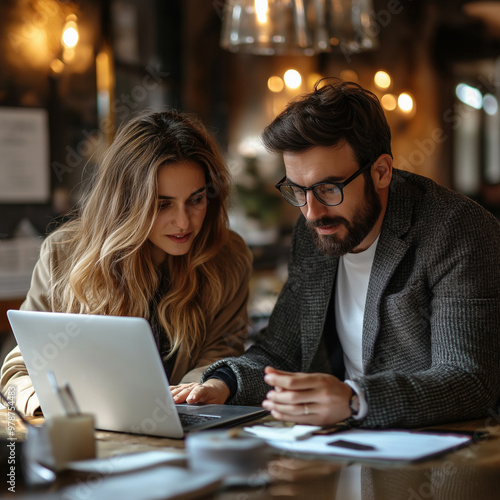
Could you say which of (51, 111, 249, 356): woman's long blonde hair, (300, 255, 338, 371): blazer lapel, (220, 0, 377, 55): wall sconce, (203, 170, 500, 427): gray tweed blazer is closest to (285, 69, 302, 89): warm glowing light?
(220, 0, 377, 55): wall sconce

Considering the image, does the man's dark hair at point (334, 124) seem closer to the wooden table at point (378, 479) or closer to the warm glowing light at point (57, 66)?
the wooden table at point (378, 479)

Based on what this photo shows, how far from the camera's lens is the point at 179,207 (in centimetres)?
200

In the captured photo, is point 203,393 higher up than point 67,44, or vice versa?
point 67,44

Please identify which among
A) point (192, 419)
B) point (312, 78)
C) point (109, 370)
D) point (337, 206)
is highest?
point (312, 78)

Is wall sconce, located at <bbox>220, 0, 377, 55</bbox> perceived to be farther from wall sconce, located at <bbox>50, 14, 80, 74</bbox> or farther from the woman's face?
wall sconce, located at <bbox>50, 14, 80, 74</bbox>

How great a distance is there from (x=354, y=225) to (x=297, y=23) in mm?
1329

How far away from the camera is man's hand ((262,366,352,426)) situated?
53.4 inches

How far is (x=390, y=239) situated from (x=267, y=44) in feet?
4.68

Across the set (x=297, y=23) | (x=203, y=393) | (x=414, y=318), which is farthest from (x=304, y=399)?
(x=297, y=23)

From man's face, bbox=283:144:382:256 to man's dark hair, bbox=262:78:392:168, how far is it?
0.08ft

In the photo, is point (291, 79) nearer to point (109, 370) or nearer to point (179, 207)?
point (179, 207)

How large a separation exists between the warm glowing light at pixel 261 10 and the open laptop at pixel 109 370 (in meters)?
1.81

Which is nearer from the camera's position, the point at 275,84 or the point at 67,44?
the point at 67,44

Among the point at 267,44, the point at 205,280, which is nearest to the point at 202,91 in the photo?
the point at 267,44
